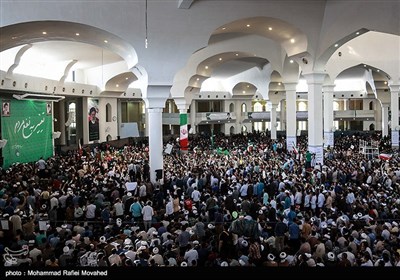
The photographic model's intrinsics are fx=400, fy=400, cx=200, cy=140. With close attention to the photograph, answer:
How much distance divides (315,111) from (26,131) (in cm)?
1408

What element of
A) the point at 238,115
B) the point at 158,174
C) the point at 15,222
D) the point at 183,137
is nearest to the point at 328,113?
the point at 183,137

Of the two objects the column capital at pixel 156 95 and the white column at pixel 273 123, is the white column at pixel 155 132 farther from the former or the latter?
the white column at pixel 273 123

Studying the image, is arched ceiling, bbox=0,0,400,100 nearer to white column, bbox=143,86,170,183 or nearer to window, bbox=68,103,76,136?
white column, bbox=143,86,170,183

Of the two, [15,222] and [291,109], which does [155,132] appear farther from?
[291,109]

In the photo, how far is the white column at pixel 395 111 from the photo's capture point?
23859 mm

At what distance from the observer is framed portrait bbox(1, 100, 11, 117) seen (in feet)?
60.2

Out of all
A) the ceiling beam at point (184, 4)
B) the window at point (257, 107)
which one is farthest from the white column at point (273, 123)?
the ceiling beam at point (184, 4)

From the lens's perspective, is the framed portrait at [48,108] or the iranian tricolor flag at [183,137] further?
the framed portrait at [48,108]

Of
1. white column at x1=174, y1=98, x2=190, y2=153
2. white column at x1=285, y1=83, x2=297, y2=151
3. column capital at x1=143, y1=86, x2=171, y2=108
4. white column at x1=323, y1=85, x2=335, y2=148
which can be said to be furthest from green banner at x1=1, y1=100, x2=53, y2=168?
white column at x1=323, y1=85, x2=335, y2=148

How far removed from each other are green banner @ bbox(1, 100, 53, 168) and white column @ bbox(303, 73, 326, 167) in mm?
13656

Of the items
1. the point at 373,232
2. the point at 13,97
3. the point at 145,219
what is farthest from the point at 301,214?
the point at 13,97

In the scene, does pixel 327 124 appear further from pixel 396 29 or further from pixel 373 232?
pixel 373 232

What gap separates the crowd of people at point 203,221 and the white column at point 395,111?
33.0 feet

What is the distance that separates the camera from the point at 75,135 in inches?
1104
